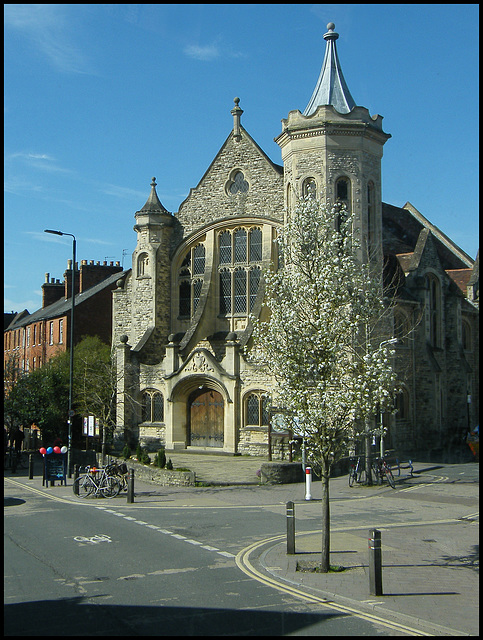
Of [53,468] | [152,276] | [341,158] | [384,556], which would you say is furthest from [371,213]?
[384,556]

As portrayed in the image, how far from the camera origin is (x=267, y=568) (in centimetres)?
1138

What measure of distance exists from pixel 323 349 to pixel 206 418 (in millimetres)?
23284

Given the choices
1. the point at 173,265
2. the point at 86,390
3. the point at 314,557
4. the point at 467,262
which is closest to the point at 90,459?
the point at 86,390

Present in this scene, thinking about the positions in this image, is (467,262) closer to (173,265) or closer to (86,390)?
(173,265)

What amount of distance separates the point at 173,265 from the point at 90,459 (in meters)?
12.9

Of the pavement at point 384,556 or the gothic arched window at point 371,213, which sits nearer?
the pavement at point 384,556

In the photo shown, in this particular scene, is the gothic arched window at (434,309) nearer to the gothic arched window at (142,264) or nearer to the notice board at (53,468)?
the gothic arched window at (142,264)

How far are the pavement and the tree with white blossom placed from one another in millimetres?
1029

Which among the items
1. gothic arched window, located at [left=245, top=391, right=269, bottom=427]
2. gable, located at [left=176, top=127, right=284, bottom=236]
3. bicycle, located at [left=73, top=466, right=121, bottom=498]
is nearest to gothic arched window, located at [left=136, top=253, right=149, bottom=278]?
gable, located at [left=176, top=127, right=284, bottom=236]

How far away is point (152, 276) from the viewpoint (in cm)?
3716

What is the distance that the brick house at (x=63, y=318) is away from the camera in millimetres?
45312

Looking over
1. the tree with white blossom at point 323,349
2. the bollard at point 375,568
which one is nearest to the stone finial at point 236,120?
→ the tree with white blossom at point 323,349

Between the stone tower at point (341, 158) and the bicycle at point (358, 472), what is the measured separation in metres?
9.58

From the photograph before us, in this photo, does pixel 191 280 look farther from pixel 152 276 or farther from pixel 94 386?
pixel 94 386
